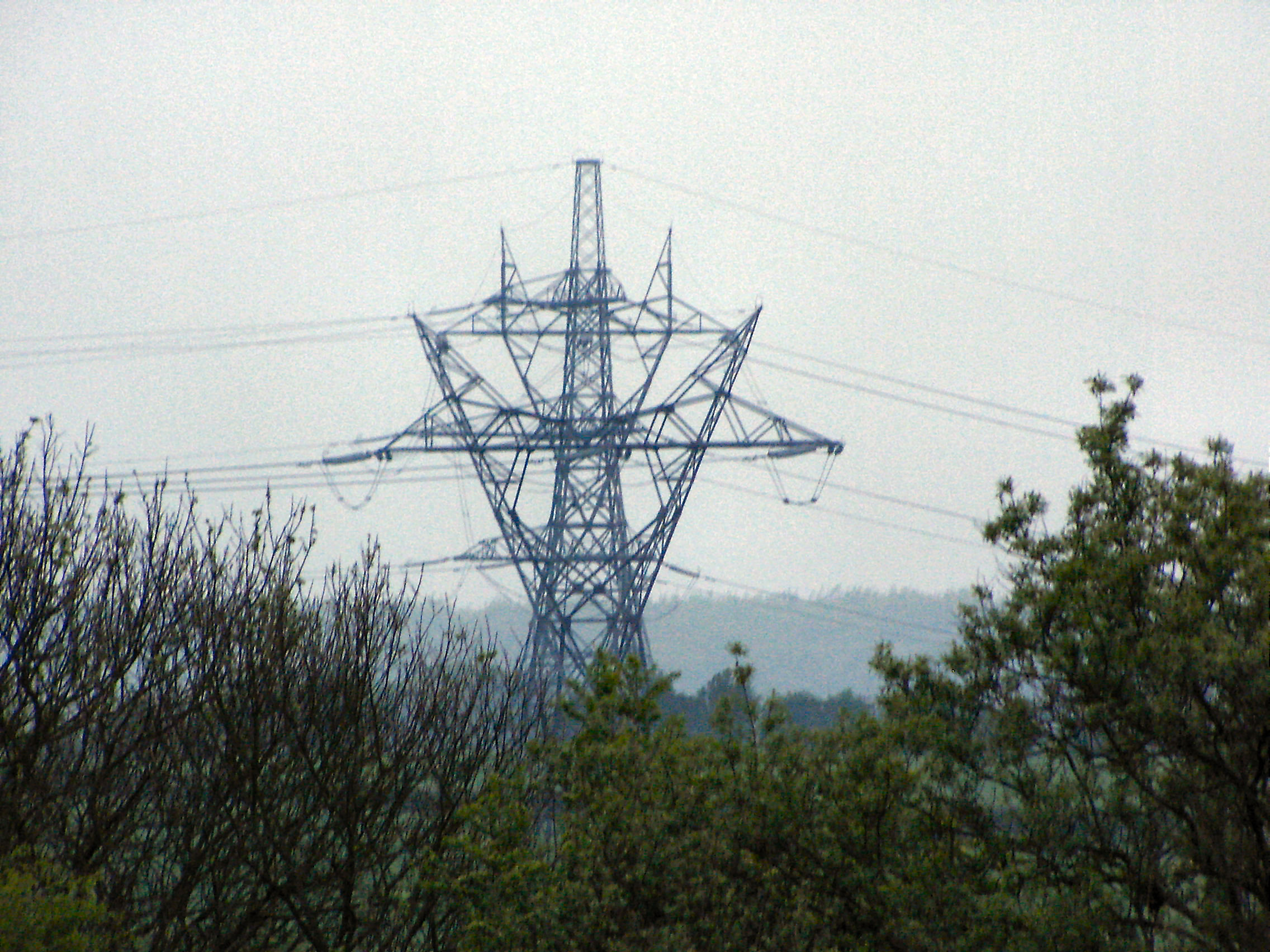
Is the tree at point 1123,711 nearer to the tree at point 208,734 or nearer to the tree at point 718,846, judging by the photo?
the tree at point 718,846

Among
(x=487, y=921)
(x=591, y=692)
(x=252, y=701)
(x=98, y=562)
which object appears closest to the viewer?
(x=487, y=921)

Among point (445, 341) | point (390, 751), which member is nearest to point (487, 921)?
point (390, 751)

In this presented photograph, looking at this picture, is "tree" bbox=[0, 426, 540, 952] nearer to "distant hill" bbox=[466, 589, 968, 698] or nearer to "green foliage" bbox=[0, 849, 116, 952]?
"green foliage" bbox=[0, 849, 116, 952]

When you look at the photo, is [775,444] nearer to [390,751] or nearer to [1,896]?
[390,751]

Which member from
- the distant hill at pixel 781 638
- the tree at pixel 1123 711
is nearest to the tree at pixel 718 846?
the tree at pixel 1123 711

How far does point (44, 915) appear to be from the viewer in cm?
954

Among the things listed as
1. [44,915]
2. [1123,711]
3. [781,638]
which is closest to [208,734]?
[44,915]

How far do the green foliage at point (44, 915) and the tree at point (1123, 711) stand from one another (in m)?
7.04

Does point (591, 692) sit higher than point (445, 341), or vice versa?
point (445, 341)

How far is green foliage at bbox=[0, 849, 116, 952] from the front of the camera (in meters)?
→ 9.44

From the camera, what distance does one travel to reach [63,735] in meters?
16.0

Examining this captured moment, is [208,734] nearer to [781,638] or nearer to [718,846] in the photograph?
[718,846]

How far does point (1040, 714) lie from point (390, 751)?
9.88 m

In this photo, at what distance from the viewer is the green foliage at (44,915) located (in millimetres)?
9438
